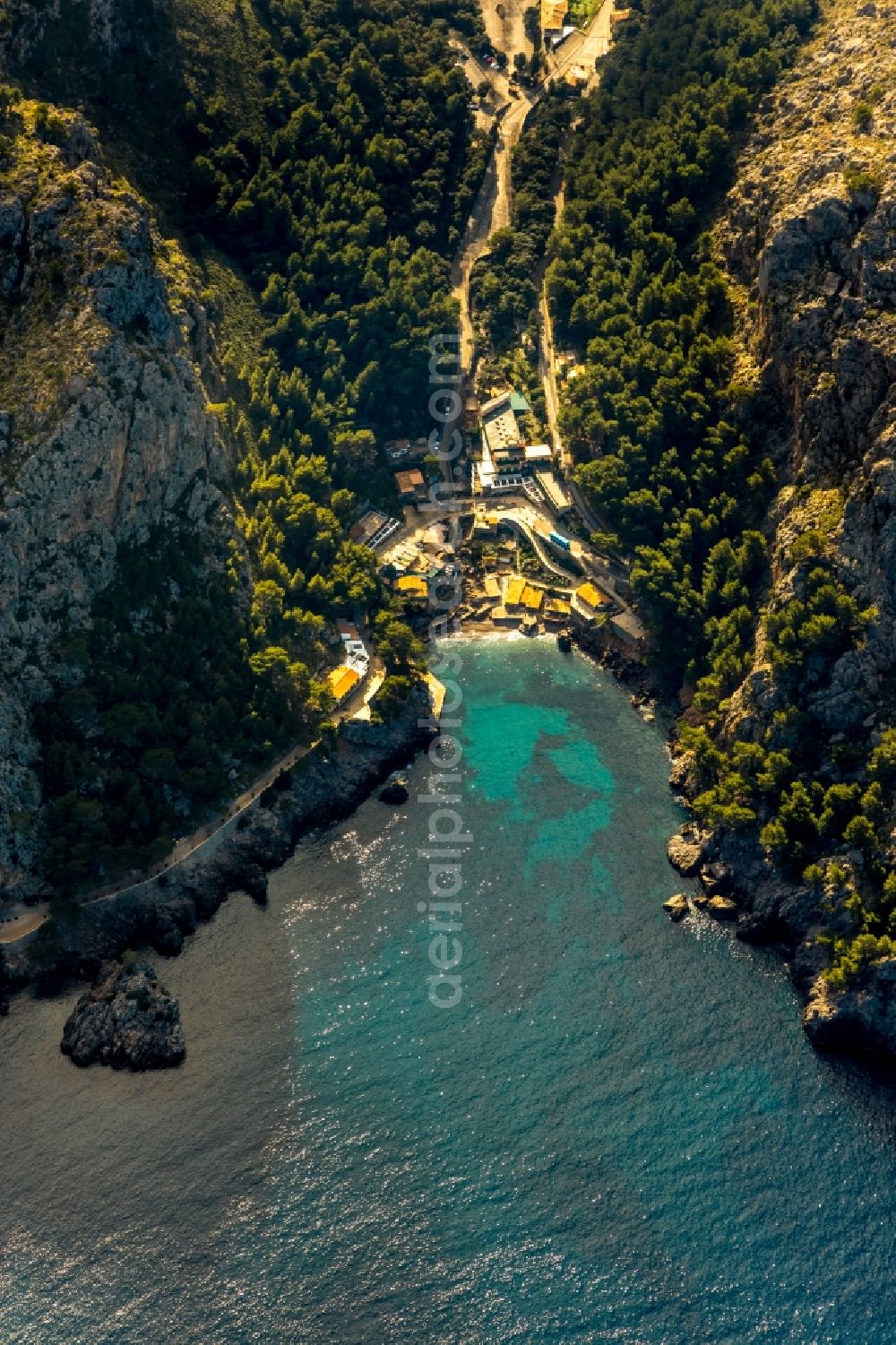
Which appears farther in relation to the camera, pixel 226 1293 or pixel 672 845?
pixel 672 845

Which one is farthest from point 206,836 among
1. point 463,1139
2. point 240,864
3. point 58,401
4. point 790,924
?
point 790,924

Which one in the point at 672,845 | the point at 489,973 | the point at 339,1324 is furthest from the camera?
the point at 672,845

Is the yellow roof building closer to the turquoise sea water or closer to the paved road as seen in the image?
the paved road

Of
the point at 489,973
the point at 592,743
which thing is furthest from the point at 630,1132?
the point at 592,743

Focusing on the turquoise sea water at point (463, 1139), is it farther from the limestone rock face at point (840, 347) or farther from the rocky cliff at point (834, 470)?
the limestone rock face at point (840, 347)

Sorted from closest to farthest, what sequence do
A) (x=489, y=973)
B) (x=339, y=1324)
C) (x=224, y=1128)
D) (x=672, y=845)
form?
1. (x=339, y=1324)
2. (x=224, y=1128)
3. (x=489, y=973)
4. (x=672, y=845)

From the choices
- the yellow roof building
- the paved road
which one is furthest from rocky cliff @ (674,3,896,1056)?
the yellow roof building

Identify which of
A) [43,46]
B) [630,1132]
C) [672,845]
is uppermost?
[43,46]

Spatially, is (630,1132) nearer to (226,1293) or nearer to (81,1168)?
(226,1293)

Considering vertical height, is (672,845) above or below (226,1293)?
above
